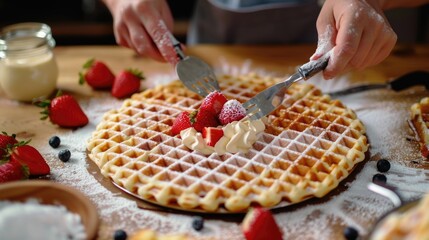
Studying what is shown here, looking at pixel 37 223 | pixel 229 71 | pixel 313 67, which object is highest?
pixel 313 67

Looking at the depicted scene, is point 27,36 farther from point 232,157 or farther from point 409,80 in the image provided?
point 409,80

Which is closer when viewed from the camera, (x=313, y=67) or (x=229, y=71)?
(x=313, y=67)

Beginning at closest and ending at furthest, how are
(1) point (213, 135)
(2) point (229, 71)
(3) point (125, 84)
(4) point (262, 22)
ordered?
(1) point (213, 135)
(3) point (125, 84)
(2) point (229, 71)
(4) point (262, 22)

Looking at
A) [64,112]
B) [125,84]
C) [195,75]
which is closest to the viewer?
[64,112]

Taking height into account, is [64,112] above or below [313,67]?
below

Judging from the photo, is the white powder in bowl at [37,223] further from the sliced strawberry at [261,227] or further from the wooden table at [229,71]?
the sliced strawberry at [261,227]

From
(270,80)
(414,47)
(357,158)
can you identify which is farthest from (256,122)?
(414,47)

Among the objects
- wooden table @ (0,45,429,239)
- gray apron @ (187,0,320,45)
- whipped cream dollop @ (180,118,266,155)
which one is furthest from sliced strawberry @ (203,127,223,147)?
gray apron @ (187,0,320,45)

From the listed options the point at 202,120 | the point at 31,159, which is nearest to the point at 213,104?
the point at 202,120
